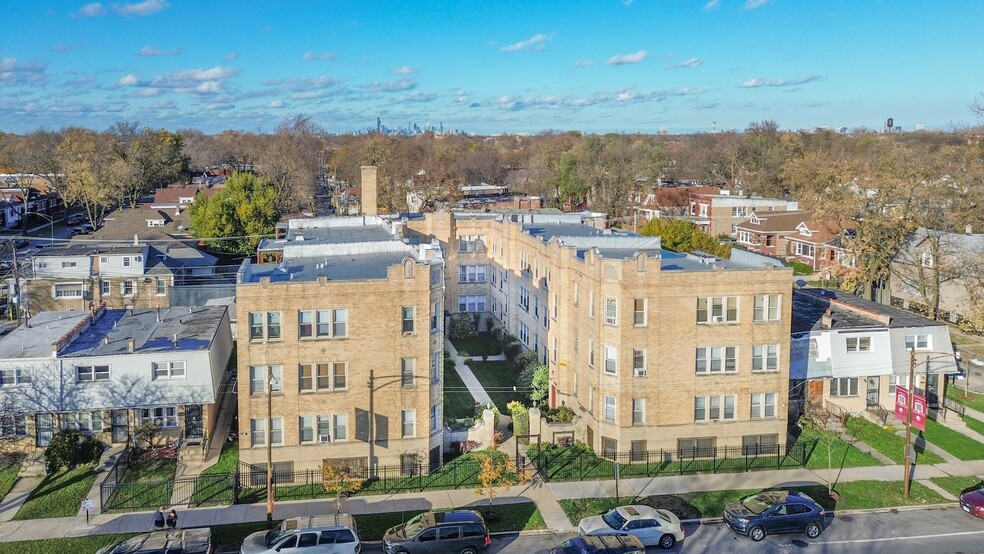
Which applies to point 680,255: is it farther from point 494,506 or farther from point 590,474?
point 494,506

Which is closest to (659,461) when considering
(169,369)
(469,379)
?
(469,379)

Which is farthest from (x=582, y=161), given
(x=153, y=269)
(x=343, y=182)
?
(x=153, y=269)

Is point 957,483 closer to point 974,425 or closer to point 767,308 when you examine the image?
point 974,425

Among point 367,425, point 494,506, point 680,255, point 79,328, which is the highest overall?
point 680,255

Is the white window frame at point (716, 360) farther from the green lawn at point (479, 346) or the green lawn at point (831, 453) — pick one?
the green lawn at point (479, 346)

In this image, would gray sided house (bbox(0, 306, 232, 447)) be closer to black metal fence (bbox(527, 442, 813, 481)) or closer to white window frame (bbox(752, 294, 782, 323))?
black metal fence (bbox(527, 442, 813, 481))

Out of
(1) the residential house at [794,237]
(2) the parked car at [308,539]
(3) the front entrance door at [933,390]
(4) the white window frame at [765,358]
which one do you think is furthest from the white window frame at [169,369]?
(1) the residential house at [794,237]
